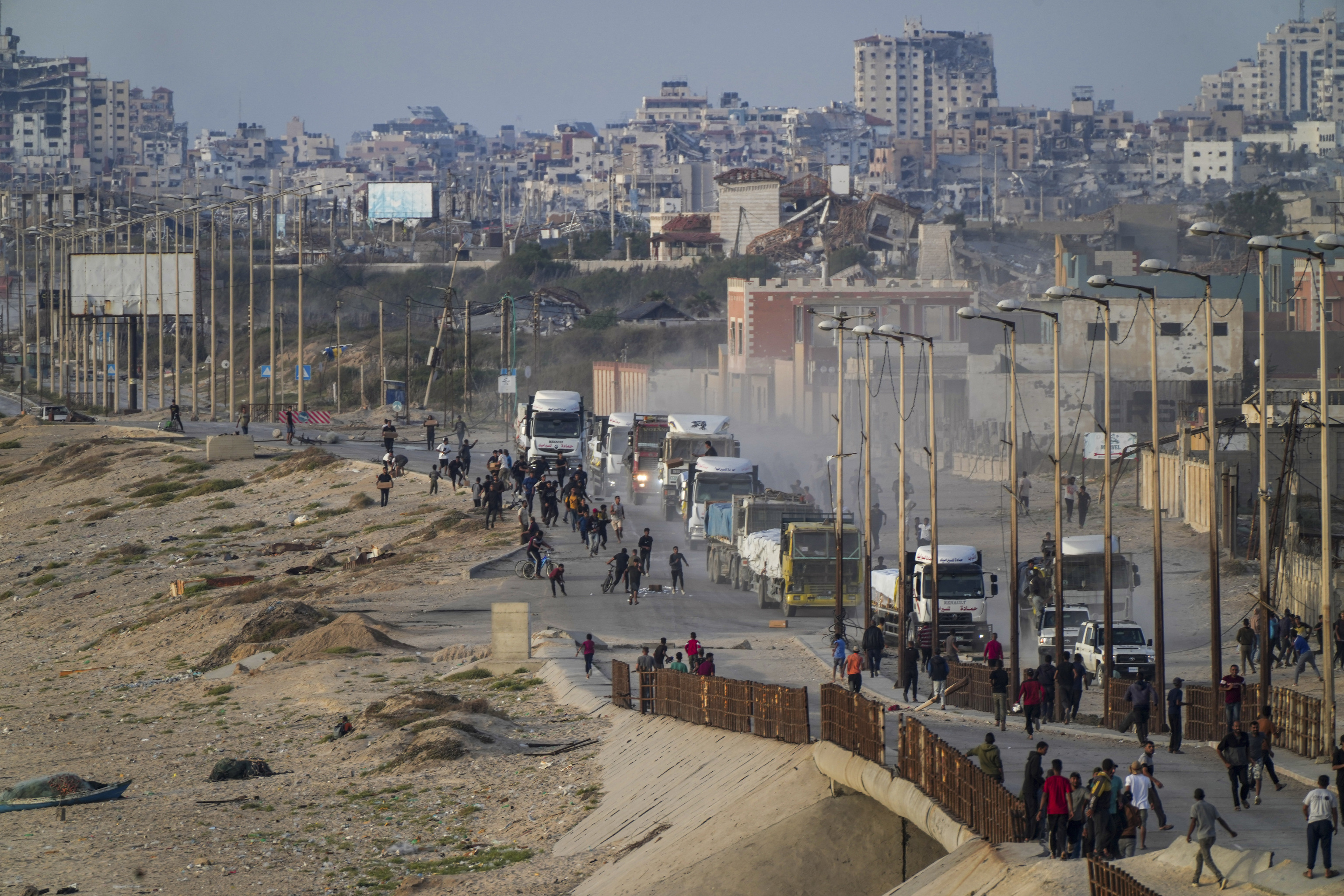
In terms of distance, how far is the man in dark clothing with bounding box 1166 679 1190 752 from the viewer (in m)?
23.5

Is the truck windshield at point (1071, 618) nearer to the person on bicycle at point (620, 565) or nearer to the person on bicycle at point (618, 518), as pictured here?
the person on bicycle at point (620, 565)

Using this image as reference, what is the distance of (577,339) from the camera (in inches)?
5153

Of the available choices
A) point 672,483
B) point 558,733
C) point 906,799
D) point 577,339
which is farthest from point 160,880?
point 577,339

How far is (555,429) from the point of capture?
62188mm

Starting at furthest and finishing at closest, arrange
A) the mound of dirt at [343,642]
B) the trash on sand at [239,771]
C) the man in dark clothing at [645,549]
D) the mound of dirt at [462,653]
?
the man in dark clothing at [645,549] → the mound of dirt at [343,642] → the mound of dirt at [462,653] → the trash on sand at [239,771]

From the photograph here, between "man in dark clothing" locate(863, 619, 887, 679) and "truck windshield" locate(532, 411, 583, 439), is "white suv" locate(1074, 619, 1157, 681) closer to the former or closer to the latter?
"man in dark clothing" locate(863, 619, 887, 679)

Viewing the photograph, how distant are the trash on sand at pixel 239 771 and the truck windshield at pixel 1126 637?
14.5m

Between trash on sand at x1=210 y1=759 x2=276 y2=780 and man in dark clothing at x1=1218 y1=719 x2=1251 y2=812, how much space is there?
51.3 ft

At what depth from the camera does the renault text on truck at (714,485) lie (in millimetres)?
48375

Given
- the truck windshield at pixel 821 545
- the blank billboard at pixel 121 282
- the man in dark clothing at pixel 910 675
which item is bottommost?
the man in dark clothing at pixel 910 675

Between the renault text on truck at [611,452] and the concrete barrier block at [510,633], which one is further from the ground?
the renault text on truck at [611,452]

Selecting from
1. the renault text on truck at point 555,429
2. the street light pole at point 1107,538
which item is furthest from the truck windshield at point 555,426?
the street light pole at point 1107,538

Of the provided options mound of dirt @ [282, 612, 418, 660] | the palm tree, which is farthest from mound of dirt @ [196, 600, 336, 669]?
the palm tree

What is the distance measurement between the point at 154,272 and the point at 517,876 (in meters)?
86.4
